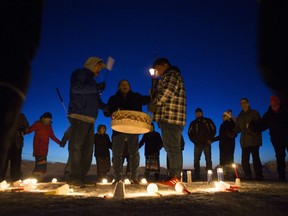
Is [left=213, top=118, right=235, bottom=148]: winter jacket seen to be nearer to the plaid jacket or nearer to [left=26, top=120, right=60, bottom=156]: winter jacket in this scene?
the plaid jacket

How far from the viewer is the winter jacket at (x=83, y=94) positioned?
4.88 metres

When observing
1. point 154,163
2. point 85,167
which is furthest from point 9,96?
point 154,163

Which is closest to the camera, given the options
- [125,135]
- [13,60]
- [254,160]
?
[13,60]

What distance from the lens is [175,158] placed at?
181 inches

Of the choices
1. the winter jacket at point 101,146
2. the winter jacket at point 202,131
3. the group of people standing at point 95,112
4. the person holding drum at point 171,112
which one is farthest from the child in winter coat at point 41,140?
the winter jacket at point 202,131

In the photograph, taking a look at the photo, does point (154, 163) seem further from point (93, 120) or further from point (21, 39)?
point (21, 39)

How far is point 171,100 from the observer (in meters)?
4.89

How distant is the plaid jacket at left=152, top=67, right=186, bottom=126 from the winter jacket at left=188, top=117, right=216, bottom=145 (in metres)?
4.82

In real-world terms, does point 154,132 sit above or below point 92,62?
below

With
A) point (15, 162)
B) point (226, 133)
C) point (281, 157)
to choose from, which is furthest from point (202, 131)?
point (15, 162)

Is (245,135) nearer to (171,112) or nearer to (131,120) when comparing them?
(171,112)

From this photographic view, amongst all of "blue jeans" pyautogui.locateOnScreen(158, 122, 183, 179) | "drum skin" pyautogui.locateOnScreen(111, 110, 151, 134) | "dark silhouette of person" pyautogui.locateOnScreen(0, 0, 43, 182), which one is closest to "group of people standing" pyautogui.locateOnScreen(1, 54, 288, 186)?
"blue jeans" pyautogui.locateOnScreen(158, 122, 183, 179)

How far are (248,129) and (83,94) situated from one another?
18.3 ft

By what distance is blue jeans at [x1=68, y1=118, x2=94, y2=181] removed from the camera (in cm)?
471
